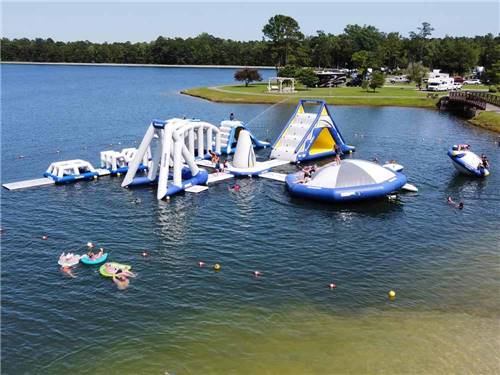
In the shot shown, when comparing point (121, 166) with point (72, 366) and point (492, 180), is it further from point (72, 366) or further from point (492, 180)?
point (492, 180)

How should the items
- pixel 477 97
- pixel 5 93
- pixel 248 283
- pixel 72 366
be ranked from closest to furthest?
1. pixel 72 366
2. pixel 248 283
3. pixel 477 97
4. pixel 5 93

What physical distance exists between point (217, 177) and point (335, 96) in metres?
79.9

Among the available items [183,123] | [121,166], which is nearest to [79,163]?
[121,166]

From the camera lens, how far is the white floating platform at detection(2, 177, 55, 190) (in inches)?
1927

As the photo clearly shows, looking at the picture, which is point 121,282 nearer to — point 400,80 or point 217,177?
point 217,177

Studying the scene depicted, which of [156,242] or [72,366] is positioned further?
[156,242]

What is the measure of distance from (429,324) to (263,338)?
9.21m

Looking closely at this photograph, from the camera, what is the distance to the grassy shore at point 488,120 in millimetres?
84912

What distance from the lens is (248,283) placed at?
3045 centimetres

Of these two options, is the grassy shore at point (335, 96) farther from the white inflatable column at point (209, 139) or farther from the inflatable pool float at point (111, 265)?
the inflatable pool float at point (111, 265)

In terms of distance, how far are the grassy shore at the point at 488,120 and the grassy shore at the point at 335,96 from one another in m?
21.4

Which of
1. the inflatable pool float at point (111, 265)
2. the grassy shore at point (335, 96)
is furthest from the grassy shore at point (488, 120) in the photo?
the inflatable pool float at point (111, 265)

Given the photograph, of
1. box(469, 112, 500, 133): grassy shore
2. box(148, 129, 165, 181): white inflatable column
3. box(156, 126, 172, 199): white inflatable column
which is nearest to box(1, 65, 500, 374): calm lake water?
box(156, 126, 172, 199): white inflatable column

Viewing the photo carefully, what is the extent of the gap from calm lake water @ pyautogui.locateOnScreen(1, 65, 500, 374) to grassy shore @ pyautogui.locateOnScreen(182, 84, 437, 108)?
64425 millimetres
